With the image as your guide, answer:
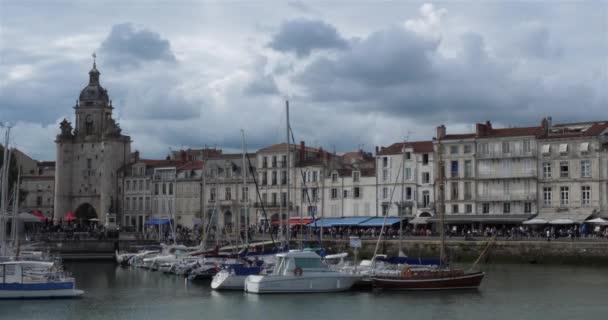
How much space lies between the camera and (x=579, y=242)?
198ft

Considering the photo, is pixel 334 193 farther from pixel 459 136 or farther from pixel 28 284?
pixel 28 284

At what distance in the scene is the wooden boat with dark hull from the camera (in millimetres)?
45344

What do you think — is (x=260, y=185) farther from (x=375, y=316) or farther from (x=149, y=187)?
(x=375, y=316)

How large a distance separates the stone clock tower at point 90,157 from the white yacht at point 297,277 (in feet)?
164

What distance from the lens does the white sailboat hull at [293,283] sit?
44.2 m

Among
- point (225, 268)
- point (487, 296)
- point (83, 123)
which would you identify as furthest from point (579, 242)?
point (83, 123)

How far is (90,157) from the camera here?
3671 inches

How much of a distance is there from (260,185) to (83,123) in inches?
843

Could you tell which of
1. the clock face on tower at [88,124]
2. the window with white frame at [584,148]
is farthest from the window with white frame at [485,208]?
the clock face on tower at [88,124]

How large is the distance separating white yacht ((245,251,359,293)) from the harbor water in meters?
0.53

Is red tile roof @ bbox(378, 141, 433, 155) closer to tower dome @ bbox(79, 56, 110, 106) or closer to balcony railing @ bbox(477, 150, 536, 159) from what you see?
balcony railing @ bbox(477, 150, 536, 159)

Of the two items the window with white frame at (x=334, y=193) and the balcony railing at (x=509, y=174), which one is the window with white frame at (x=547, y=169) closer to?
the balcony railing at (x=509, y=174)

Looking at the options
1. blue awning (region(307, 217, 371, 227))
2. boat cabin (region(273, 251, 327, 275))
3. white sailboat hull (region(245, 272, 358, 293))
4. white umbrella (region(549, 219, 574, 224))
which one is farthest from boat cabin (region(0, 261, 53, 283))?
white umbrella (region(549, 219, 574, 224))

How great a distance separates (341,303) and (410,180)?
35.2 metres
